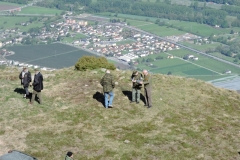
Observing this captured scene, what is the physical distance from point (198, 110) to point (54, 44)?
12206 centimetres

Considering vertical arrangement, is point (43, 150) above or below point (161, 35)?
above

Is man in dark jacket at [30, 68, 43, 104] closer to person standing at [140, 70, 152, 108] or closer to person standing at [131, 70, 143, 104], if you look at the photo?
person standing at [131, 70, 143, 104]

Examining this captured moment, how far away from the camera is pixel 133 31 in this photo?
16988cm

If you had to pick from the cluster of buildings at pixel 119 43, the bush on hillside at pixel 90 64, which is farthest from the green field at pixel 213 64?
the bush on hillside at pixel 90 64

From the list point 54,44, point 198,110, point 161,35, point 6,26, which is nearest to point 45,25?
point 6,26

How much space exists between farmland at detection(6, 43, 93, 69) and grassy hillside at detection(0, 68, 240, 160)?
81.1 meters

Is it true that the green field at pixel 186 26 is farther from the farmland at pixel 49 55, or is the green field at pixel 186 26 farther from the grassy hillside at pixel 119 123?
the grassy hillside at pixel 119 123

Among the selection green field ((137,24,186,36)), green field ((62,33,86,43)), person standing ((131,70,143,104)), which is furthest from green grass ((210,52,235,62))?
person standing ((131,70,143,104))

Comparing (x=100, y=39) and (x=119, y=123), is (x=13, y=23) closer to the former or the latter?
(x=100, y=39)

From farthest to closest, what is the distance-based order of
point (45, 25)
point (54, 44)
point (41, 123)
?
1. point (45, 25)
2. point (54, 44)
3. point (41, 123)

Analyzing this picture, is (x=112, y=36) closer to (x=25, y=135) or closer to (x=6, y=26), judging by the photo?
(x=6, y=26)

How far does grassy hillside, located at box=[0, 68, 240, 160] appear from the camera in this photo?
22.2m

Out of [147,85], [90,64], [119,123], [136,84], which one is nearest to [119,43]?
[90,64]

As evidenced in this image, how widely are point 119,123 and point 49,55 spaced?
344ft
